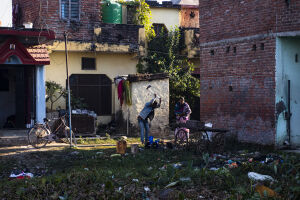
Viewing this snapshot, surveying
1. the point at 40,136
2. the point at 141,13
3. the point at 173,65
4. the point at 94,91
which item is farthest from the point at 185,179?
the point at 141,13

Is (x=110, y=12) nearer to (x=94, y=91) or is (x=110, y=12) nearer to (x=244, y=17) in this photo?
(x=94, y=91)

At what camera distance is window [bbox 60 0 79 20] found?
17.4m

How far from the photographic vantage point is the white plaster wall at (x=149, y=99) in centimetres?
1633

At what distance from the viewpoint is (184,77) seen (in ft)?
64.8

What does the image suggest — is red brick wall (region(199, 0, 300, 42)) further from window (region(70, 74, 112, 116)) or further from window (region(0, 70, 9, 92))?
window (region(0, 70, 9, 92))

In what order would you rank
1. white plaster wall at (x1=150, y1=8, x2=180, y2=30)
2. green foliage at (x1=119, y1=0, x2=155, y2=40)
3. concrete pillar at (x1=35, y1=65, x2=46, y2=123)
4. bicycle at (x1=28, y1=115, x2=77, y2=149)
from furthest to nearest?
white plaster wall at (x1=150, y1=8, x2=180, y2=30) → green foliage at (x1=119, y1=0, x2=155, y2=40) → concrete pillar at (x1=35, y1=65, x2=46, y2=123) → bicycle at (x1=28, y1=115, x2=77, y2=149)

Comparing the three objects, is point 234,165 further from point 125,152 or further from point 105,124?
point 105,124

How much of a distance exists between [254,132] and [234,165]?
3518 millimetres

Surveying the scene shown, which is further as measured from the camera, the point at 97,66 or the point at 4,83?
the point at 97,66

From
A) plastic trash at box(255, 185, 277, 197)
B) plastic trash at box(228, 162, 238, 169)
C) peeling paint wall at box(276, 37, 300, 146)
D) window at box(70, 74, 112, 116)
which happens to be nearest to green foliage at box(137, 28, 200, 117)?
window at box(70, 74, 112, 116)

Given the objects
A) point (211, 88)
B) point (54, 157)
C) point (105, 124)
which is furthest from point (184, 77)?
point (54, 157)

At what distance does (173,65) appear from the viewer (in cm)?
2034

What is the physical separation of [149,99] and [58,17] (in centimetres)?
562

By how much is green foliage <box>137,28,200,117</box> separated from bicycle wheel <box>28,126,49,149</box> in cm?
777
